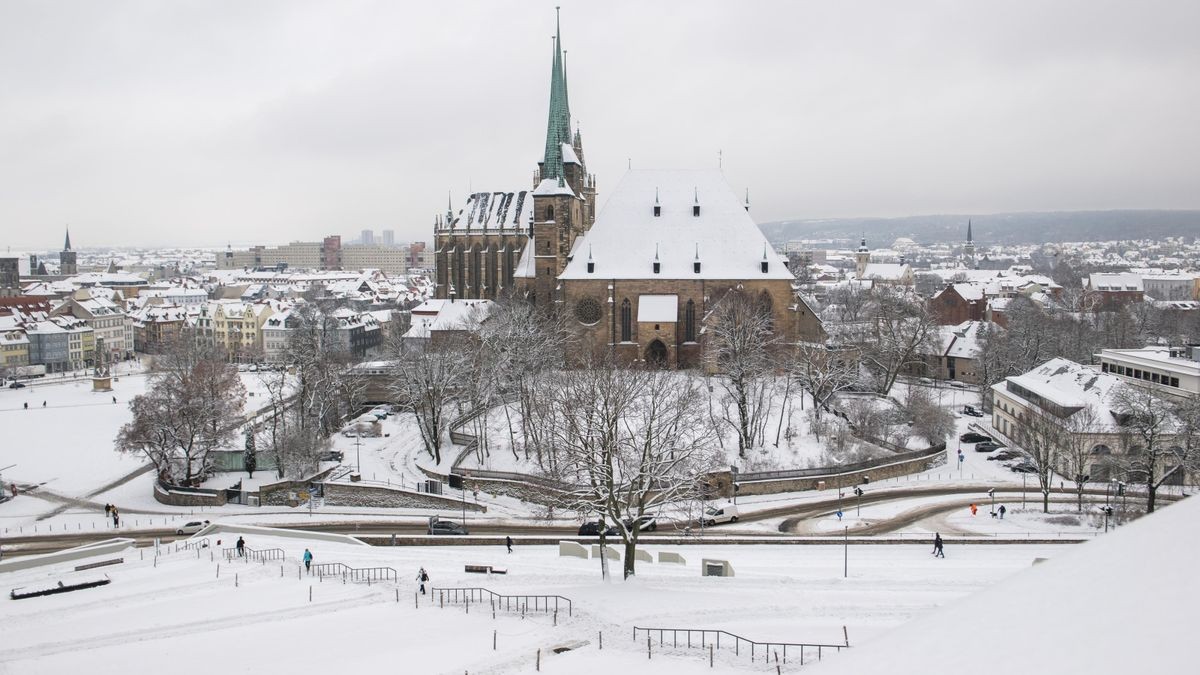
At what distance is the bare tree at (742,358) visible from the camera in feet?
155

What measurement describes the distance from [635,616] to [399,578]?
30.0ft

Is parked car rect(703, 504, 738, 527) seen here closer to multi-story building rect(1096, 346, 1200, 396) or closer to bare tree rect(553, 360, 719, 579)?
→ bare tree rect(553, 360, 719, 579)

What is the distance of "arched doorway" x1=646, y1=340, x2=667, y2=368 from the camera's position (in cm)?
6203

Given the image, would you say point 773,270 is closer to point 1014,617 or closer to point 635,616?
point 635,616

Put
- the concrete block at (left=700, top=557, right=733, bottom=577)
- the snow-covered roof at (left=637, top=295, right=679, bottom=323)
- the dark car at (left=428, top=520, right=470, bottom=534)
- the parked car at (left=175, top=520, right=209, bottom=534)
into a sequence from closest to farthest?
the concrete block at (left=700, top=557, right=733, bottom=577)
the dark car at (left=428, top=520, right=470, bottom=534)
the parked car at (left=175, top=520, right=209, bottom=534)
the snow-covered roof at (left=637, top=295, right=679, bottom=323)

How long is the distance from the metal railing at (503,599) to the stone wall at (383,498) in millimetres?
17136

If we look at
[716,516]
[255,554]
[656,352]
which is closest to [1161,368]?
[656,352]

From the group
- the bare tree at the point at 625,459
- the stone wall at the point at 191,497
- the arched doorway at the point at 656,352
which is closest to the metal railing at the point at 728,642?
the bare tree at the point at 625,459

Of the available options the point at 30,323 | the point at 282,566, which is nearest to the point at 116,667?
the point at 282,566

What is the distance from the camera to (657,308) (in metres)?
62.0

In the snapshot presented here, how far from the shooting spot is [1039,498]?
4103cm

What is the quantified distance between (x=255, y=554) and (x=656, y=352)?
120 feet

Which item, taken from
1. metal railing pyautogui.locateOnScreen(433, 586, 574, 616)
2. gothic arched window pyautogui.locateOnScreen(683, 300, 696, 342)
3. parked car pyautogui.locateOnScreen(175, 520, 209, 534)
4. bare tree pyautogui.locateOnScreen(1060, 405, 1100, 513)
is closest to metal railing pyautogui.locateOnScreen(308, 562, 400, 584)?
metal railing pyautogui.locateOnScreen(433, 586, 574, 616)

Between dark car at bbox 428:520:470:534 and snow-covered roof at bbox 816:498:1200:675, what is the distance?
114 ft
